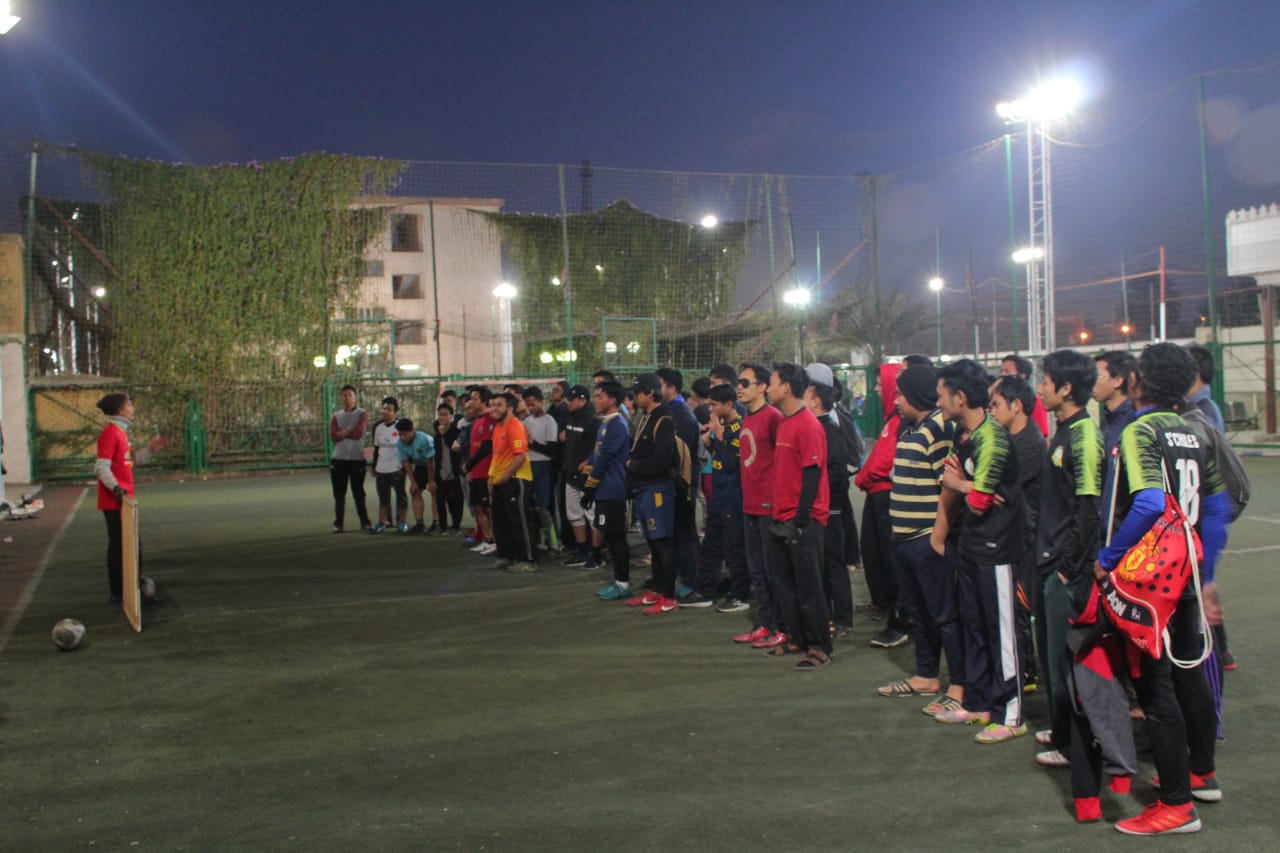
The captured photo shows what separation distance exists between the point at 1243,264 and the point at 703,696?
21.5 m

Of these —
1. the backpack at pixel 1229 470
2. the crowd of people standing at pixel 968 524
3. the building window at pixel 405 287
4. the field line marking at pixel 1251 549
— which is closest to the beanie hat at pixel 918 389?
the crowd of people standing at pixel 968 524

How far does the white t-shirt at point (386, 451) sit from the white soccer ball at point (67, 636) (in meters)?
5.82

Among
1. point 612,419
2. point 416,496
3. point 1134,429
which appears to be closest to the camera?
point 1134,429

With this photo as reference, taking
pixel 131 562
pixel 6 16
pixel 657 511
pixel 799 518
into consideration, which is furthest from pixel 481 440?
pixel 6 16

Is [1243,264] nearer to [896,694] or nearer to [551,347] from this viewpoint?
[551,347]

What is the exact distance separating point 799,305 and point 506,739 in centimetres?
1982

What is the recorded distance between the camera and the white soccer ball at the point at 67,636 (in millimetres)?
7098

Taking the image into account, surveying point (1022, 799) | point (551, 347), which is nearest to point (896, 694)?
point (1022, 799)

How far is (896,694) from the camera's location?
5695 millimetres

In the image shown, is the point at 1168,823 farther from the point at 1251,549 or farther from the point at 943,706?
the point at 1251,549

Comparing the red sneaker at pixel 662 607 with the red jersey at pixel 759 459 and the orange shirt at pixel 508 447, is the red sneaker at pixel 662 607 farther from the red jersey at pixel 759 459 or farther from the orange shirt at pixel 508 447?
the orange shirt at pixel 508 447

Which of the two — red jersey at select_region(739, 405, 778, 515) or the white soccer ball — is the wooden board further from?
red jersey at select_region(739, 405, 778, 515)

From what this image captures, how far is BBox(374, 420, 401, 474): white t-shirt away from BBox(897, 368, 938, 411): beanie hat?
8.39 metres

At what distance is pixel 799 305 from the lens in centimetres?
2400
